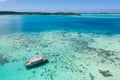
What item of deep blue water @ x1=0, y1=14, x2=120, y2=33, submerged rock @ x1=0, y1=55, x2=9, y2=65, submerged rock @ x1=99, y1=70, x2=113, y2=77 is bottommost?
submerged rock @ x1=0, y1=55, x2=9, y2=65

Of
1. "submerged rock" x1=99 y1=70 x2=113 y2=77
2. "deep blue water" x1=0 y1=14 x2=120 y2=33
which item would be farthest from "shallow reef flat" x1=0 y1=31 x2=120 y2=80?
"deep blue water" x1=0 y1=14 x2=120 y2=33

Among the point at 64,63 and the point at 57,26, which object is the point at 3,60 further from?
the point at 57,26

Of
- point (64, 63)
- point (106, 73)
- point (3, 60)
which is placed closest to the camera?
point (106, 73)

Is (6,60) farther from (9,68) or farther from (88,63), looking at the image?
(88,63)

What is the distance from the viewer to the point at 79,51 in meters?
25.7

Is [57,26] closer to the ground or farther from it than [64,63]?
farther from it

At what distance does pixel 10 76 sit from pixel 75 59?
1068cm

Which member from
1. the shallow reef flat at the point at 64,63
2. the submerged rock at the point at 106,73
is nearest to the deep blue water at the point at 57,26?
the shallow reef flat at the point at 64,63

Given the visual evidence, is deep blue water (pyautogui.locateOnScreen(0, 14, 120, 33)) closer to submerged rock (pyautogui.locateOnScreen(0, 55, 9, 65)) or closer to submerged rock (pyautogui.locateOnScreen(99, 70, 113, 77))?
submerged rock (pyautogui.locateOnScreen(0, 55, 9, 65))

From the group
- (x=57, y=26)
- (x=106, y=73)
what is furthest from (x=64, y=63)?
(x=57, y=26)

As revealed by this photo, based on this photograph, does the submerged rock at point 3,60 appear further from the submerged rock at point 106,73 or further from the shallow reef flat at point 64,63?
the submerged rock at point 106,73

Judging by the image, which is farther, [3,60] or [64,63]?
[3,60]

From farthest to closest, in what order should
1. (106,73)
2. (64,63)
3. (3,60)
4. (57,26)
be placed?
(57,26)
(3,60)
(64,63)
(106,73)

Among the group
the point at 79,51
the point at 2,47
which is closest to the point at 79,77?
the point at 79,51
